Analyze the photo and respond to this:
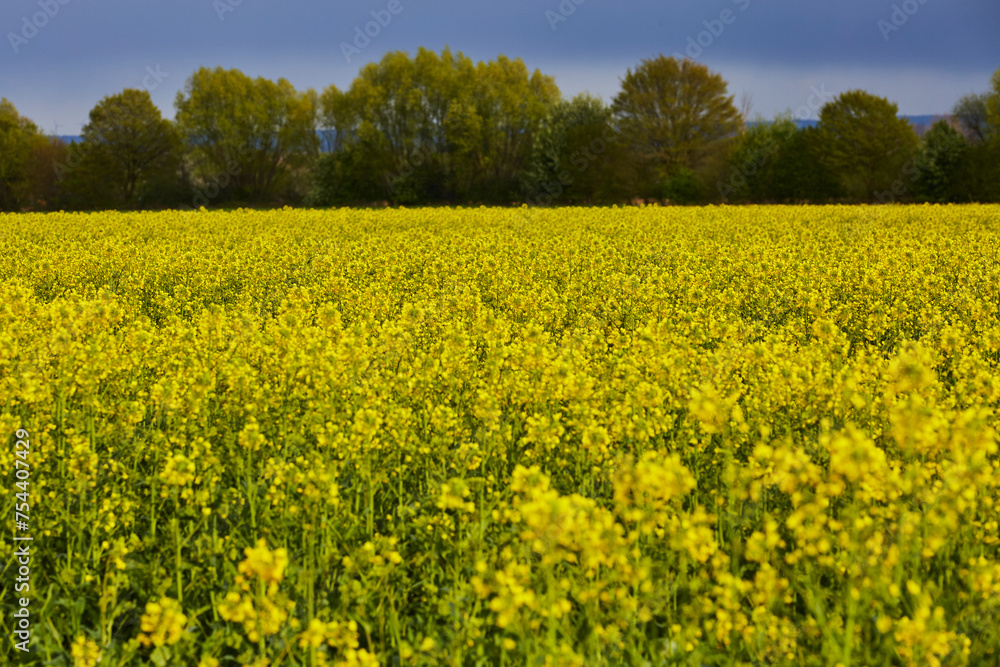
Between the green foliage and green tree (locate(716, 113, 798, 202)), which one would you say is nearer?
green tree (locate(716, 113, 798, 202))

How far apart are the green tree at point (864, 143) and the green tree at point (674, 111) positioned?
12063 mm

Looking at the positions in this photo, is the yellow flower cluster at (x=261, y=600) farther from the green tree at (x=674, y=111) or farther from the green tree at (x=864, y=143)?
the green tree at (x=674, y=111)

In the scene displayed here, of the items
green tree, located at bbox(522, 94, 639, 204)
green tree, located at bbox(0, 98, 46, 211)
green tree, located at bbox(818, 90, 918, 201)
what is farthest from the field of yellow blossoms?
green tree, located at bbox(0, 98, 46, 211)

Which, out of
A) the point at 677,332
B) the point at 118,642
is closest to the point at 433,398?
the point at 118,642

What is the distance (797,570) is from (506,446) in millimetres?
2464

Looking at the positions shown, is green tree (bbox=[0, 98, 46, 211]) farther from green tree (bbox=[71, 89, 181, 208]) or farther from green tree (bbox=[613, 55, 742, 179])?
green tree (bbox=[613, 55, 742, 179])

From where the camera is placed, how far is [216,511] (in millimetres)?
5098

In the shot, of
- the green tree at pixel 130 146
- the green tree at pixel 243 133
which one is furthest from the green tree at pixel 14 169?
the green tree at pixel 243 133

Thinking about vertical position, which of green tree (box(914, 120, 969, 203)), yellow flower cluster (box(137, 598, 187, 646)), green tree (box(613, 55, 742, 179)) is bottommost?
yellow flower cluster (box(137, 598, 187, 646))

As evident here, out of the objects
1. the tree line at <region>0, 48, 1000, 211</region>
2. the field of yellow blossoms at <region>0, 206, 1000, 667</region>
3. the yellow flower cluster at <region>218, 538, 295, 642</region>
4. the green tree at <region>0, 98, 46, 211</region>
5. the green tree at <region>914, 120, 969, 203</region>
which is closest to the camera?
the yellow flower cluster at <region>218, 538, 295, 642</region>

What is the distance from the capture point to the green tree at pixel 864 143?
57531mm

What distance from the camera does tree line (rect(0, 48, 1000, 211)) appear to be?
216 feet

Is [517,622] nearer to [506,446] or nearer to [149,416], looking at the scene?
[506,446]

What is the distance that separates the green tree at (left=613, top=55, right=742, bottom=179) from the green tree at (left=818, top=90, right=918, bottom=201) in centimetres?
1206
